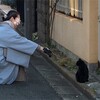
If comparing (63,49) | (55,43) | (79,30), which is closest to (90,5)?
(79,30)

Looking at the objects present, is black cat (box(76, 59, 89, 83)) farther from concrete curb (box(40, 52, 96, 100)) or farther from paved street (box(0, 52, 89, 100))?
paved street (box(0, 52, 89, 100))

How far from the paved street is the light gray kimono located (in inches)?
7.8

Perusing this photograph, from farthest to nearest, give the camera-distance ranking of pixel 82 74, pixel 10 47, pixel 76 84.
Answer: pixel 10 47, pixel 76 84, pixel 82 74

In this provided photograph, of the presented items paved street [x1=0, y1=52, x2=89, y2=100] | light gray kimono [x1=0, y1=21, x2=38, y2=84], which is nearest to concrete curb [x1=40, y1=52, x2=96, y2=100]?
paved street [x1=0, y1=52, x2=89, y2=100]

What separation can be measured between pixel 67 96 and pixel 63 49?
13.4 ft

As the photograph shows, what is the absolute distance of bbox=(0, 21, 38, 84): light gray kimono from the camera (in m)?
9.70

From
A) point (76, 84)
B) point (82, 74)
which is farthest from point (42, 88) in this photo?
point (82, 74)

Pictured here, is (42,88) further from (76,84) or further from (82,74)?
(82,74)

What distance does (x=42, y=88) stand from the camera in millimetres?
9617

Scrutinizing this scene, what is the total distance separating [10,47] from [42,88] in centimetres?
99

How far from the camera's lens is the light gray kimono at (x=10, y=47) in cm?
970

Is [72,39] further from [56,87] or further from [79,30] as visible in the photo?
[56,87]

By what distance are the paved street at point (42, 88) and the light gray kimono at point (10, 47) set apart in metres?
0.20

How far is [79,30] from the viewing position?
11172 millimetres
